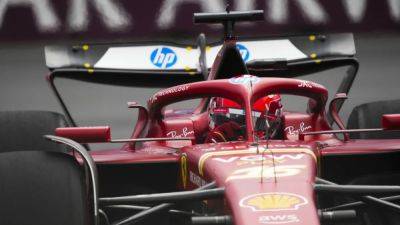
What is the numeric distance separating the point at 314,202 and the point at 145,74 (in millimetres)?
3561

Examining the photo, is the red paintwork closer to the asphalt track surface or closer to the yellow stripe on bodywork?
the yellow stripe on bodywork

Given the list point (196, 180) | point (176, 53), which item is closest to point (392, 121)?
point (196, 180)

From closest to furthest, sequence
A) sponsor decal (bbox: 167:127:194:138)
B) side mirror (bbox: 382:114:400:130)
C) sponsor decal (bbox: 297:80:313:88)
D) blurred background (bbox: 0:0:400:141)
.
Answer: side mirror (bbox: 382:114:400:130), sponsor decal (bbox: 297:80:313:88), sponsor decal (bbox: 167:127:194:138), blurred background (bbox: 0:0:400:141)

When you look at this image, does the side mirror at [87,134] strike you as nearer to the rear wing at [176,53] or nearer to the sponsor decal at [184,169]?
the sponsor decal at [184,169]

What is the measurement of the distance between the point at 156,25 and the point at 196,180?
4074 millimetres

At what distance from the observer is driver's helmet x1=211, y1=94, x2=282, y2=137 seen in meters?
3.90

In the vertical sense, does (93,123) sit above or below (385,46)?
below

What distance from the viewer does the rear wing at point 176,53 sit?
5922mm

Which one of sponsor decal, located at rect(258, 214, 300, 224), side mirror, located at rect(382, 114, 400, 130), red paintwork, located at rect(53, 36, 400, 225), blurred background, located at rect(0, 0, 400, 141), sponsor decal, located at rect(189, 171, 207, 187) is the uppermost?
blurred background, located at rect(0, 0, 400, 141)

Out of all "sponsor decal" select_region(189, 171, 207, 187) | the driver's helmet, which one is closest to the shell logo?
"sponsor decal" select_region(189, 171, 207, 187)

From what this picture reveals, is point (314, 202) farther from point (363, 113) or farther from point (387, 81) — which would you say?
point (387, 81)

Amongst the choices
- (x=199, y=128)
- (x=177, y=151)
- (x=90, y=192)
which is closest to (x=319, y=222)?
(x=90, y=192)

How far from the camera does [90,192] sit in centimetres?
302

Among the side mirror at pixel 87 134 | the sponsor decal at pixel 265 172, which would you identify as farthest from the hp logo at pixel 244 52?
the sponsor decal at pixel 265 172
